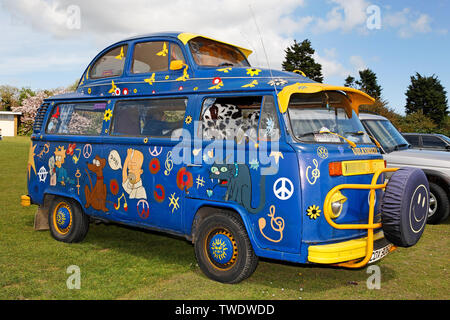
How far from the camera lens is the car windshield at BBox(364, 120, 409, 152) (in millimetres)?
9359

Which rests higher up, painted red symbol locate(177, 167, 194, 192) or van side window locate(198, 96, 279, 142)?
van side window locate(198, 96, 279, 142)

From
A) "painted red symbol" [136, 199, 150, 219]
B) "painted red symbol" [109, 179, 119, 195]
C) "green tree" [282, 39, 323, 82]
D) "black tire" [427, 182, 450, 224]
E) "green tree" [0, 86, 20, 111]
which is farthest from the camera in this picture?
"green tree" [0, 86, 20, 111]

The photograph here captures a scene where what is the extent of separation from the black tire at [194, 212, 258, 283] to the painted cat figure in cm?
26

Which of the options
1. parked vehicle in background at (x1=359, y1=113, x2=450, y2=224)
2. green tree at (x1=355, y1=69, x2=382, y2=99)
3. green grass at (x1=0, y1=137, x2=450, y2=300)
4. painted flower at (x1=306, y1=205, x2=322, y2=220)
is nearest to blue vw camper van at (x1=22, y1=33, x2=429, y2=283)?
painted flower at (x1=306, y1=205, x2=322, y2=220)

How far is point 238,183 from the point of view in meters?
4.88

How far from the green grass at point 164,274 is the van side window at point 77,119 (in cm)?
180

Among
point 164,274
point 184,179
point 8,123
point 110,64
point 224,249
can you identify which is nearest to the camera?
point 224,249

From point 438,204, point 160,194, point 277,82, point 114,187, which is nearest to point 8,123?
point 114,187

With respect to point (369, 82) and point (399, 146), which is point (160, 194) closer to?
point (399, 146)

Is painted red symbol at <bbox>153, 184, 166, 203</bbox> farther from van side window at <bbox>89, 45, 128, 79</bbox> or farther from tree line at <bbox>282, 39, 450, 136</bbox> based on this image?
tree line at <bbox>282, 39, 450, 136</bbox>

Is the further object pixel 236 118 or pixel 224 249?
pixel 236 118

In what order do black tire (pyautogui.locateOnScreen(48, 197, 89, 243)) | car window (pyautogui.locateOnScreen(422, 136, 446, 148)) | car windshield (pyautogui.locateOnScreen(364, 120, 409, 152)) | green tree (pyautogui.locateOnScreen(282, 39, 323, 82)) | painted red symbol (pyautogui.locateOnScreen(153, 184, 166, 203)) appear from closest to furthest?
1. painted red symbol (pyautogui.locateOnScreen(153, 184, 166, 203))
2. black tire (pyautogui.locateOnScreen(48, 197, 89, 243))
3. car windshield (pyautogui.locateOnScreen(364, 120, 409, 152))
4. car window (pyautogui.locateOnScreen(422, 136, 446, 148))
5. green tree (pyautogui.locateOnScreen(282, 39, 323, 82))

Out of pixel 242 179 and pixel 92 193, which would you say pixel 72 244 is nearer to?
pixel 92 193

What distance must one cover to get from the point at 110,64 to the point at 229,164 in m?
3.14
